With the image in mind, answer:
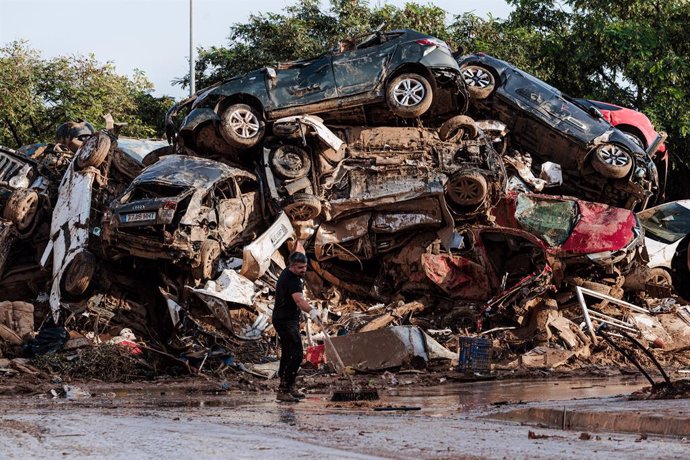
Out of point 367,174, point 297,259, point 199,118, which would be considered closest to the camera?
point 297,259

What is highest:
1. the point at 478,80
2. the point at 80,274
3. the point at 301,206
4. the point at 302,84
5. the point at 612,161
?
the point at 478,80

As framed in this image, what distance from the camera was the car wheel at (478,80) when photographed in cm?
1995

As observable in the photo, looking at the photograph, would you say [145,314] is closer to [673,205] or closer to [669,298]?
[669,298]

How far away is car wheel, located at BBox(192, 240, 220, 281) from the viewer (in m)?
15.8

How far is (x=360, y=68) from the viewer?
60.4ft

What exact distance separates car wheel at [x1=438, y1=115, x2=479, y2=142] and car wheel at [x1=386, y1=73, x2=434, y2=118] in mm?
541

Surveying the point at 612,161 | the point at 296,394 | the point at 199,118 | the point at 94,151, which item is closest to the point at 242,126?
the point at 199,118

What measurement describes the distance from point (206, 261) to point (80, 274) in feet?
6.60

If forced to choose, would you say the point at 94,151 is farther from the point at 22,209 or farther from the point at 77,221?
the point at 22,209

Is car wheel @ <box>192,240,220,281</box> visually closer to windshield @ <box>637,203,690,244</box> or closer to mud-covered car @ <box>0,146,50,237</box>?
mud-covered car @ <box>0,146,50,237</box>

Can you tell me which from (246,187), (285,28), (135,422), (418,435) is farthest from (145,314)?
(285,28)

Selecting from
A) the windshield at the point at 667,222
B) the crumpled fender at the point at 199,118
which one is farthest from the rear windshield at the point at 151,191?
the windshield at the point at 667,222

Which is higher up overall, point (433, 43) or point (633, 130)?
point (433, 43)

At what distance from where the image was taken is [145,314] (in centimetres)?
1689
